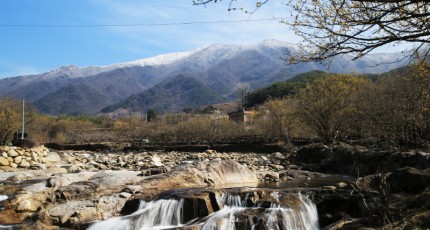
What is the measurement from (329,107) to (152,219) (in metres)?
24.1

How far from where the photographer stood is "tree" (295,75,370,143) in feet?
107

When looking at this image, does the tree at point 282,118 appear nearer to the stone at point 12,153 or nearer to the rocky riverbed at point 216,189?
the rocky riverbed at point 216,189

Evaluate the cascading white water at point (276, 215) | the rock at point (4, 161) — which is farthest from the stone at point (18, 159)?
the cascading white water at point (276, 215)

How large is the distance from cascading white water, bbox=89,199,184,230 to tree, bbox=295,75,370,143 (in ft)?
74.5

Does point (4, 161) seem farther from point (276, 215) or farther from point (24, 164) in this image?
point (276, 215)

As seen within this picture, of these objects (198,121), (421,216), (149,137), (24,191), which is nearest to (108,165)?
(24,191)

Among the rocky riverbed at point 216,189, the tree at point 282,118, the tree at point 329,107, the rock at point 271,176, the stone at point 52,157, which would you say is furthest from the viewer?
the tree at point 282,118

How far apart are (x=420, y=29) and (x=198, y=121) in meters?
46.8

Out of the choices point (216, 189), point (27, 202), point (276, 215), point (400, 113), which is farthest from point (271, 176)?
point (27, 202)

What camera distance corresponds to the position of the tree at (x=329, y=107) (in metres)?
32.5

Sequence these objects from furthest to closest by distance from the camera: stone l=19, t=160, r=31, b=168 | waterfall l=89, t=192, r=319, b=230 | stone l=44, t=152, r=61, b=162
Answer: stone l=44, t=152, r=61, b=162 < stone l=19, t=160, r=31, b=168 < waterfall l=89, t=192, r=319, b=230

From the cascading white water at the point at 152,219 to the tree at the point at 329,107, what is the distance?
22703mm

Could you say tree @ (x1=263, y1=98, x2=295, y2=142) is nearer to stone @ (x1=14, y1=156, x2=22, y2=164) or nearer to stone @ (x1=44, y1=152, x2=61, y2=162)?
stone @ (x1=44, y1=152, x2=61, y2=162)

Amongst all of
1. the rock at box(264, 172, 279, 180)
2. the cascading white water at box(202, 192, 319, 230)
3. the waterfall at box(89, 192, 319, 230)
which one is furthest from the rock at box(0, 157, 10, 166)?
the cascading white water at box(202, 192, 319, 230)
